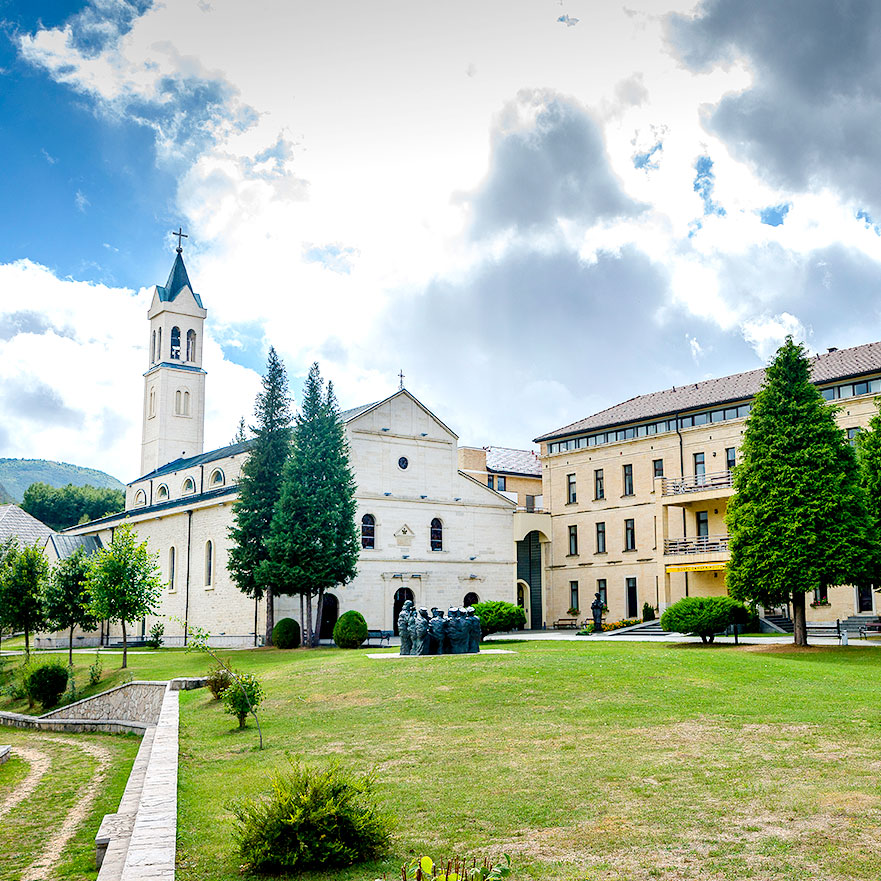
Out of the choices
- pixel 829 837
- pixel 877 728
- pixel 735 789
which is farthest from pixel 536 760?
pixel 877 728

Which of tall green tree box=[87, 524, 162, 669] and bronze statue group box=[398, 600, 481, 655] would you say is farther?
tall green tree box=[87, 524, 162, 669]

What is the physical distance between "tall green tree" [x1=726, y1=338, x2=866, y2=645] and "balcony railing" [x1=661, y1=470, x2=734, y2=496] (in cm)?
1469

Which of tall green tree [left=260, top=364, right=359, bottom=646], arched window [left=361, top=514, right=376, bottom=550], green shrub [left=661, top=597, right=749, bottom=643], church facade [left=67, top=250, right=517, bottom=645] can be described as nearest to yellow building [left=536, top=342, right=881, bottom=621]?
church facade [left=67, top=250, right=517, bottom=645]

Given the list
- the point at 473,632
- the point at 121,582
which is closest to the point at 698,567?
the point at 473,632

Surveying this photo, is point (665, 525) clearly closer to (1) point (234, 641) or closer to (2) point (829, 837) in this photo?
(1) point (234, 641)

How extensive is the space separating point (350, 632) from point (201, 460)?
83.9ft

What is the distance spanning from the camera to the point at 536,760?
12.0 metres

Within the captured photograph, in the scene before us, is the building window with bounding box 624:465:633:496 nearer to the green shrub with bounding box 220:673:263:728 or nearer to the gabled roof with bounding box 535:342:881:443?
the gabled roof with bounding box 535:342:881:443

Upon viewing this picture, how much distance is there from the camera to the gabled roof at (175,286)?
68250mm

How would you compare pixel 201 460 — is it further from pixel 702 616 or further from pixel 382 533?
pixel 702 616

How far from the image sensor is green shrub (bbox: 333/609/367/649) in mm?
36250

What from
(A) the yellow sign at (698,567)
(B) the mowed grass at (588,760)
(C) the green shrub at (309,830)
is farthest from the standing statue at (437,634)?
(A) the yellow sign at (698,567)

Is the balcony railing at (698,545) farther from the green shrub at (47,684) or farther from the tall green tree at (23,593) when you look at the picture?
the tall green tree at (23,593)

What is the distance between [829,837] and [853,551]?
20971 millimetres
